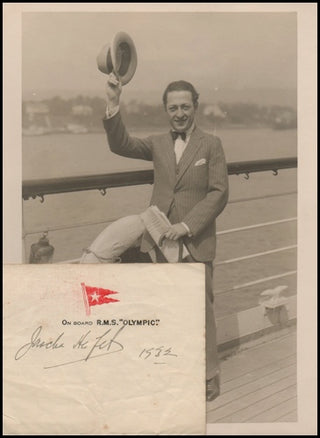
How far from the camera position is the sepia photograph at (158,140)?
1.17 meters

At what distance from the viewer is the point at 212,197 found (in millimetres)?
1177

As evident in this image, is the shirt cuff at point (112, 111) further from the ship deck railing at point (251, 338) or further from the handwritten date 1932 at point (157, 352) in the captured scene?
the handwritten date 1932 at point (157, 352)

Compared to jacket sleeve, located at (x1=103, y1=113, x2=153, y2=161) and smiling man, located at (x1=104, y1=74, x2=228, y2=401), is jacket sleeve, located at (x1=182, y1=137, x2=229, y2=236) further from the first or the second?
jacket sleeve, located at (x1=103, y1=113, x2=153, y2=161)

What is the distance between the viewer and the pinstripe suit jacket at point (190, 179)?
3.85 ft

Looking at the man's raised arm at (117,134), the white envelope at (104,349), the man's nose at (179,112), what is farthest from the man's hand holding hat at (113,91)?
the white envelope at (104,349)

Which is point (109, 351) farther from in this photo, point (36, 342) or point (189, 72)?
point (189, 72)

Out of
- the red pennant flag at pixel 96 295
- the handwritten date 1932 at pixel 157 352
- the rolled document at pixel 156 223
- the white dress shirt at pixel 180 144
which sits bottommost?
the handwritten date 1932 at pixel 157 352

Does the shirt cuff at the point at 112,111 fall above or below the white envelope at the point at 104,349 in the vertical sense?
above

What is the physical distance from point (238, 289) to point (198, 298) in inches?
3.4

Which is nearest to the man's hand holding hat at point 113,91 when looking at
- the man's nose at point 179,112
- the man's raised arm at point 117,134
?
the man's raised arm at point 117,134

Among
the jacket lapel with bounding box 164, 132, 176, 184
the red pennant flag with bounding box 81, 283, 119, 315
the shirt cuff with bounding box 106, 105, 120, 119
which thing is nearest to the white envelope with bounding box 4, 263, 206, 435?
the red pennant flag with bounding box 81, 283, 119, 315

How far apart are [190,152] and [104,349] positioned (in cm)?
42
